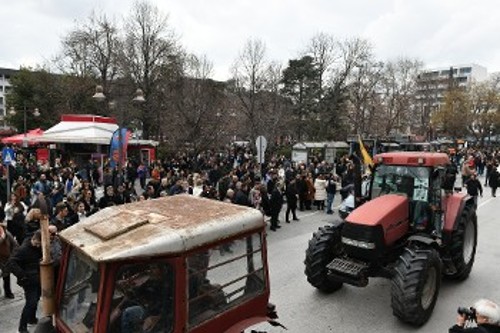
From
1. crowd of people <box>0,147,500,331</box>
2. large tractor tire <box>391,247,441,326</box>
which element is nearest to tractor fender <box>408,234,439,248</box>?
large tractor tire <box>391,247,441,326</box>

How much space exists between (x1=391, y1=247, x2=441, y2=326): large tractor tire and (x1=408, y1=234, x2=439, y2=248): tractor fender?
15 centimetres

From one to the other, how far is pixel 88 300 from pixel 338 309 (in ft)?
15.3

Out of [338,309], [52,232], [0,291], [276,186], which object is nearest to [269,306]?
[338,309]

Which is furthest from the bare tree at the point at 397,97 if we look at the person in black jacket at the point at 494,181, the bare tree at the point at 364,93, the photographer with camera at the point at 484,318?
the photographer with camera at the point at 484,318

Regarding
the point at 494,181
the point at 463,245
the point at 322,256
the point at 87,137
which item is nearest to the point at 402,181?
A: the point at 463,245

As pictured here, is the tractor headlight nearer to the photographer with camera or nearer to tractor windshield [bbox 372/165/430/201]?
tractor windshield [bbox 372/165/430/201]

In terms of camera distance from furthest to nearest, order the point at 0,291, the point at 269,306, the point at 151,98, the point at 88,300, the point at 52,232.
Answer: the point at 151,98, the point at 0,291, the point at 52,232, the point at 269,306, the point at 88,300

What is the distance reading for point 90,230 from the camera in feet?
12.6

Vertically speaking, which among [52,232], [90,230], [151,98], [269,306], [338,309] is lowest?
[338,309]

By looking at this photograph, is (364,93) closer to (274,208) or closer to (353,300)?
(274,208)

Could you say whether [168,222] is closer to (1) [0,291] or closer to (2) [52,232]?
(2) [52,232]

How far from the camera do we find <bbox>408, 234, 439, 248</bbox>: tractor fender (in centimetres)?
676

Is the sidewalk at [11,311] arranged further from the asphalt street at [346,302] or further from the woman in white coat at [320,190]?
the woman in white coat at [320,190]

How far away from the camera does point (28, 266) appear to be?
593 cm
